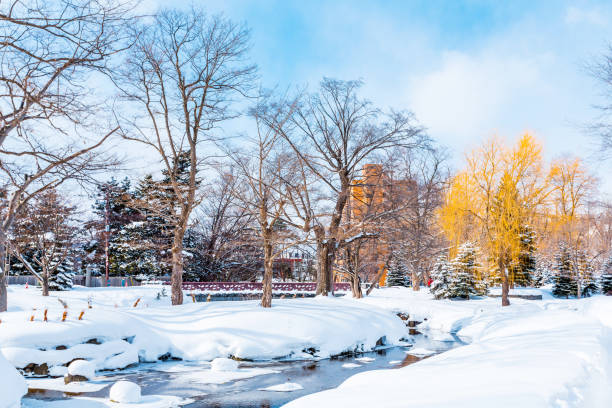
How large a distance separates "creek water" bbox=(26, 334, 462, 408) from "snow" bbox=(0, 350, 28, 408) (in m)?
2.62

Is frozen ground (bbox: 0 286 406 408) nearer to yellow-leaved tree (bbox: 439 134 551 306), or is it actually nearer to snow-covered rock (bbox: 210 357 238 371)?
snow-covered rock (bbox: 210 357 238 371)

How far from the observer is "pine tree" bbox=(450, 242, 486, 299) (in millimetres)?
28281

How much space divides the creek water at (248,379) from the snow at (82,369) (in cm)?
30

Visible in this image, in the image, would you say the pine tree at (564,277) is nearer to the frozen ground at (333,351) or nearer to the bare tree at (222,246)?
the frozen ground at (333,351)

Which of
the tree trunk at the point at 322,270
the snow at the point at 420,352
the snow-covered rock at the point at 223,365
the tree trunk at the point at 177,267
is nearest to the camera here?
the snow-covered rock at the point at 223,365

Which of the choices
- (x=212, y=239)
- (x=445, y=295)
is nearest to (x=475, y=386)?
(x=445, y=295)

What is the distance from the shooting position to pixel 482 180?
24469mm

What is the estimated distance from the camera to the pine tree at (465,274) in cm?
2828

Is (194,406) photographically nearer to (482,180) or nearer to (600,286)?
(482,180)

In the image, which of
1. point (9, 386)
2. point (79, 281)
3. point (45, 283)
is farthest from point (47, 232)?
point (9, 386)

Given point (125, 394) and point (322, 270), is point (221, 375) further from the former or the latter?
point (322, 270)

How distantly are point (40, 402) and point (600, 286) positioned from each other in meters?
36.4

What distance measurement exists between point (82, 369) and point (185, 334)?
12.1 ft

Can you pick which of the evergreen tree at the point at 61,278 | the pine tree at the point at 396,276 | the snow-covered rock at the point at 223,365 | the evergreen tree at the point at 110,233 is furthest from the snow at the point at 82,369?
the pine tree at the point at 396,276
